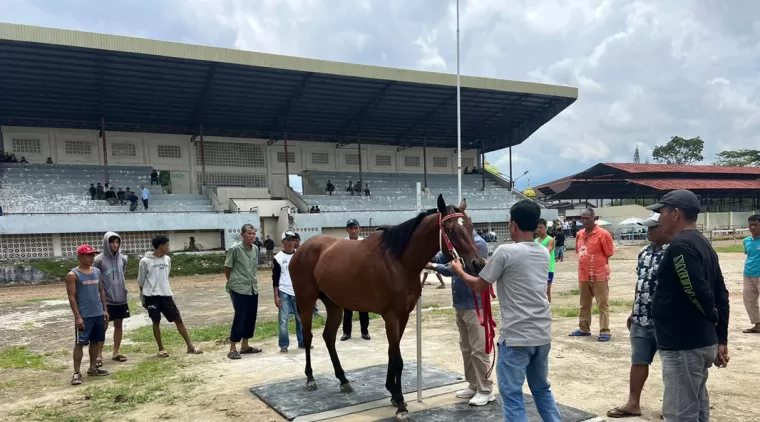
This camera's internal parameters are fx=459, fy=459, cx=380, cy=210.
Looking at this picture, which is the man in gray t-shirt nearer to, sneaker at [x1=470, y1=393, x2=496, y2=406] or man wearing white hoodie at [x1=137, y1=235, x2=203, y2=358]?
sneaker at [x1=470, y1=393, x2=496, y2=406]

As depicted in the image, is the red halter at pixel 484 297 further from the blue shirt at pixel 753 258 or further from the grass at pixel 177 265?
the grass at pixel 177 265

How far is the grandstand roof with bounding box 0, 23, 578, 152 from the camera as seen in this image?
21172 millimetres

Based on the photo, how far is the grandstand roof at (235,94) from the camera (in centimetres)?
2117

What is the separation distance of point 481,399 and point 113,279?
5.31 metres

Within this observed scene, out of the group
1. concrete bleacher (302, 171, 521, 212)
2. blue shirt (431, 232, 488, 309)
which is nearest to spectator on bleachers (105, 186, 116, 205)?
concrete bleacher (302, 171, 521, 212)

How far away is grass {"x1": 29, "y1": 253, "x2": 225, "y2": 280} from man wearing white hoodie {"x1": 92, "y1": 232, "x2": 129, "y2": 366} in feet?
41.0

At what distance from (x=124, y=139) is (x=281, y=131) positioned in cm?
952

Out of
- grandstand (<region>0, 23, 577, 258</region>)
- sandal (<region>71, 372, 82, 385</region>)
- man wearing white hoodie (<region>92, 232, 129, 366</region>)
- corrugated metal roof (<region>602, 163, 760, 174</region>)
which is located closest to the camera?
sandal (<region>71, 372, 82, 385</region>)

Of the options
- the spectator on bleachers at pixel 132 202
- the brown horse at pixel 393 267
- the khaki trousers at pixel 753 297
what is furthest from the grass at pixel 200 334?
the spectator on bleachers at pixel 132 202

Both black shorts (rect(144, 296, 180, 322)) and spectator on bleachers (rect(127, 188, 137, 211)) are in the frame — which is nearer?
black shorts (rect(144, 296, 180, 322))

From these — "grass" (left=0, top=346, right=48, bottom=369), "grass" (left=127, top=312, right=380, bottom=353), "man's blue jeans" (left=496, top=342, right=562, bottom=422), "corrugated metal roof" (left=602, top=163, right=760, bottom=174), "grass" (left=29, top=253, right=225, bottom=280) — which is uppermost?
"corrugated metal roof" (left=602, top=163, right=760, bottom=174)

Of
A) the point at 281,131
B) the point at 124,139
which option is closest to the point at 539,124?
the point at 281,131

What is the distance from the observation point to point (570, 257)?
79.5ft

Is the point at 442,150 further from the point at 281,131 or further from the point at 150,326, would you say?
the point at 150,326
